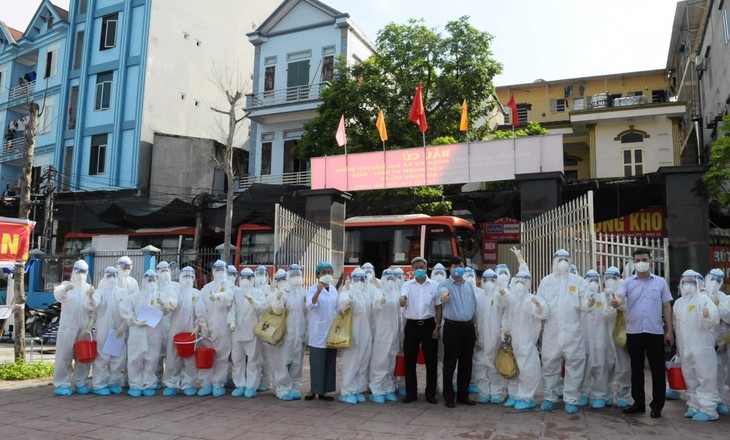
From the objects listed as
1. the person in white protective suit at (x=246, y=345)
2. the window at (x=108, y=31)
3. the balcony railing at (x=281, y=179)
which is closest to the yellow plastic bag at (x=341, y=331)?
the person in white protective suit at (x=246, y=345)

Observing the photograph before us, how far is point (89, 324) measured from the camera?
722 centimetres

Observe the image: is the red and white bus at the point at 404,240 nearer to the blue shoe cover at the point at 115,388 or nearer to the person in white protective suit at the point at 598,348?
the person in white protective suit at the point at 598,348

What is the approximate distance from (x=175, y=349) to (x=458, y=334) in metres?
3.60

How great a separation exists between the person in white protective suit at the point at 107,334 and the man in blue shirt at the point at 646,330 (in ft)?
19.6

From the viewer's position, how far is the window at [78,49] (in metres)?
25.2

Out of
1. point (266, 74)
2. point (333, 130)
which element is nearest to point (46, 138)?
point (266, 74)

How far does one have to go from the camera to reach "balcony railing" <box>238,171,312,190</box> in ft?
70.9

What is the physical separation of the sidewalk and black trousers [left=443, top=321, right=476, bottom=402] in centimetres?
23

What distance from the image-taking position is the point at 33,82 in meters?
26.6

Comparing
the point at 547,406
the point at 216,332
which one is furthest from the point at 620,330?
the point at 216,332

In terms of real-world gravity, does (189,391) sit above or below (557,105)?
below

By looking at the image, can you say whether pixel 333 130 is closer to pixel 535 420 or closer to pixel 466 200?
pixel 466 200

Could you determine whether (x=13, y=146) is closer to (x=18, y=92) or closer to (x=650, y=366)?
(x=18, y=92)

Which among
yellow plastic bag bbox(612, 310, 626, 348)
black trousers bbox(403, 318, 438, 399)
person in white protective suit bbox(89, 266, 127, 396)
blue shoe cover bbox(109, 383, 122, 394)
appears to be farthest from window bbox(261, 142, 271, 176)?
yellow plastic bag bbox(612, 310, 626, 348)
